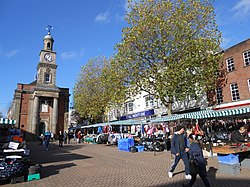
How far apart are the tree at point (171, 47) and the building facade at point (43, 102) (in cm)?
2759

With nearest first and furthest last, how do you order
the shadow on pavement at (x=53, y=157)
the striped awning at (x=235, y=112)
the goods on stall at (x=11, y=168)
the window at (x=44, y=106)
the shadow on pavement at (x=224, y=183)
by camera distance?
1. the shadow on pavement at (x=224, y=183)
2. the goods on stall at (x=11, y=168)
3. the striped awning at (x=235, y=112)
4. the shadow on pavement at (x=53, y=157)
5. the window at (x=44, y=106)

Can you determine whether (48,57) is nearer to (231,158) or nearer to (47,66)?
(47,66)

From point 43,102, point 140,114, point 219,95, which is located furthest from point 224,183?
point 43,102

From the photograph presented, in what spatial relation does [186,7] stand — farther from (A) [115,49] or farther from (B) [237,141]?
(B) [237,141]

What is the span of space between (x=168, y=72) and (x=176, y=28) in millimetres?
3911

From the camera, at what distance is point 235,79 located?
19156mm

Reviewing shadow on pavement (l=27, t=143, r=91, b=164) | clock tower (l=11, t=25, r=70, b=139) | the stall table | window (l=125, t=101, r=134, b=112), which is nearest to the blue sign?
window (l=125, t=101, r=134, b=112)

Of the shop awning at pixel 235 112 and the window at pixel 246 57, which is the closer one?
the shop awning at pixel 235 112

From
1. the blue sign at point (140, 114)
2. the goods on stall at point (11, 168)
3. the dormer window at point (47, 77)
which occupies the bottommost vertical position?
the goods on stall at point (11, 168)

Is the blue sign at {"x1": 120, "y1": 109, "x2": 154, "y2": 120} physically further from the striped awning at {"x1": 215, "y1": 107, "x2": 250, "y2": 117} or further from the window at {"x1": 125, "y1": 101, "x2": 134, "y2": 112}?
the striped awning at {"x1": 215, "y1": 107, "x2": 250, "y2": 117}

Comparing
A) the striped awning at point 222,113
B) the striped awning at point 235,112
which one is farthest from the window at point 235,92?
the striped awning at point 235,112

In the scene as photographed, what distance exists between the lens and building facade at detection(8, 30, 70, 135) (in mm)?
40031

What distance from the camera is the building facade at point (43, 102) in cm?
4003

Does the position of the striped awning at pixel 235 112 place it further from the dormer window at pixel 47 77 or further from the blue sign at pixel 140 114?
the dormer window at pixel 47 77
